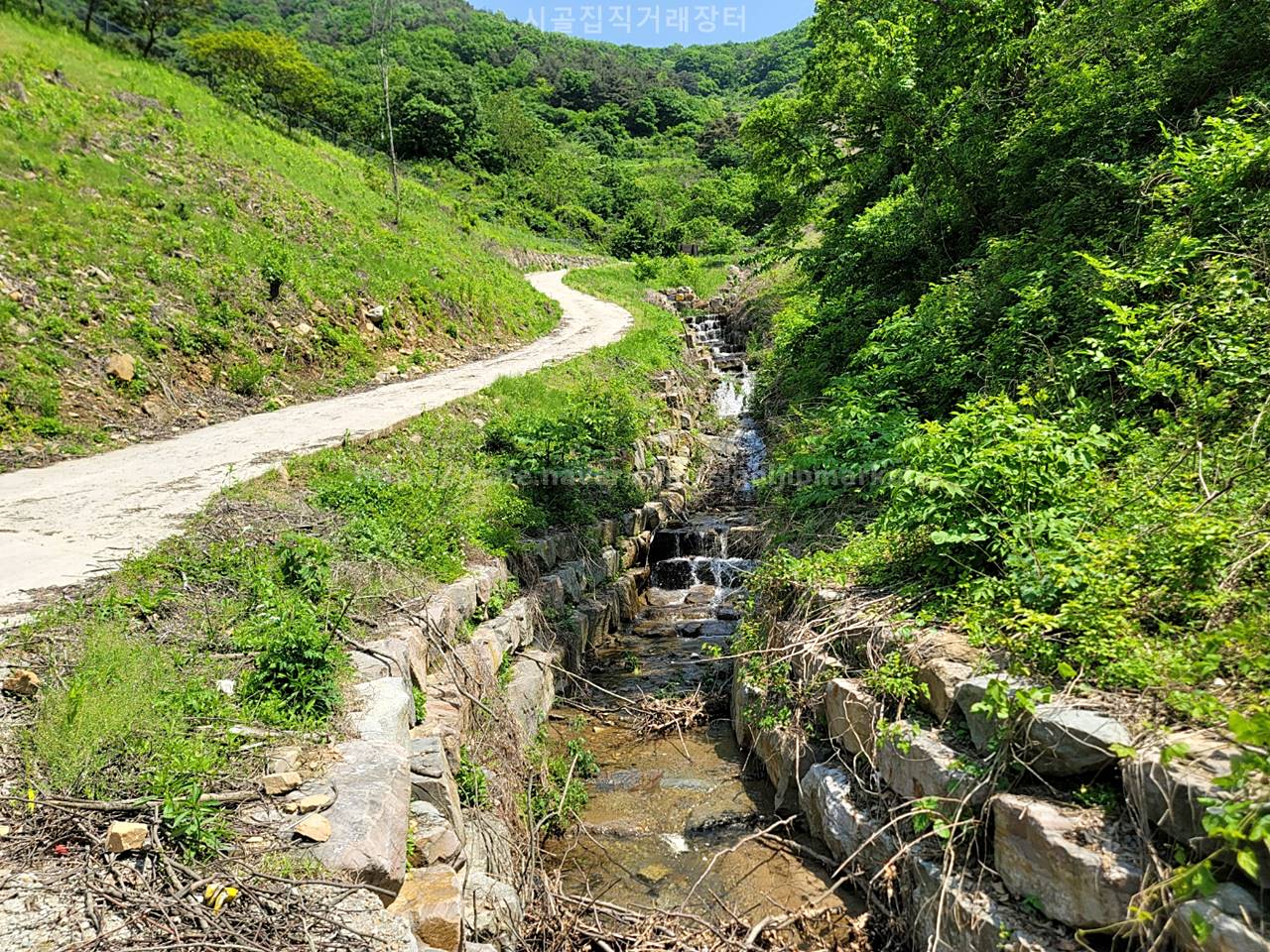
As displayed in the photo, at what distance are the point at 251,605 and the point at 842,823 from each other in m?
4.52

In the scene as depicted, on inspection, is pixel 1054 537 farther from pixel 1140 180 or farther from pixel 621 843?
pixel 1140 180

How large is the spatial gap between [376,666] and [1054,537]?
462 centimetres

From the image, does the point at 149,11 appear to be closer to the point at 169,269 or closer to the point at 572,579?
the point at 169,269

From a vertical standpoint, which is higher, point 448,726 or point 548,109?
point 548,109

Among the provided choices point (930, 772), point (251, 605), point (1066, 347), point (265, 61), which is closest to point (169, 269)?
point (251, 605)

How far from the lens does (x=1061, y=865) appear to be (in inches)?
128

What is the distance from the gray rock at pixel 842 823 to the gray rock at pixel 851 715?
0.24 meters

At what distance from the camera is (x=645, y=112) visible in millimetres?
87062

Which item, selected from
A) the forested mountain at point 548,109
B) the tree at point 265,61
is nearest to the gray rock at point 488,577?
the forested mountain at point 548,109

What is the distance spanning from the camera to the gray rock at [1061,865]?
305 centimetres

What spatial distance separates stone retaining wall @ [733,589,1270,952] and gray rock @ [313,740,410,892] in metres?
2.57

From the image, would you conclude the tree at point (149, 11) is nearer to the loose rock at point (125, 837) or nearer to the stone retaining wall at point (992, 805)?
the loose rock at point (125, 837)

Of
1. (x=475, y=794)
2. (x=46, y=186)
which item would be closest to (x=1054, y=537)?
(x=475, y=794)

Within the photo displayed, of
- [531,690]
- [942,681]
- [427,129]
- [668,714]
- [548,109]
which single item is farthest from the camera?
[548,109]
